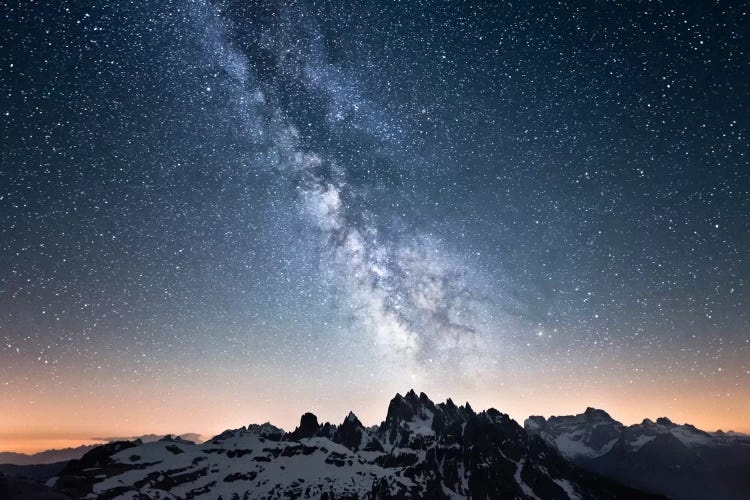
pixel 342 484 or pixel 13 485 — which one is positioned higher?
pixel 13 485

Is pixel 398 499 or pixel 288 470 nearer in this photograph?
pixel 398 499

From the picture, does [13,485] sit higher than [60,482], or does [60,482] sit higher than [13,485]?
[13,485]

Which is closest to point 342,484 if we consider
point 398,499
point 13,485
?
point 398,499

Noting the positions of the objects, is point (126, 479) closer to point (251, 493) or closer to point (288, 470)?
point (251, 493)

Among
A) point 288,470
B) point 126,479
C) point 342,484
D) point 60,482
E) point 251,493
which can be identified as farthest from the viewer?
point 288,470

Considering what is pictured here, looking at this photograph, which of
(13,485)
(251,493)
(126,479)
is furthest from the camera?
(251,493)

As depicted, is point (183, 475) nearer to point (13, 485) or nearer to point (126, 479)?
point (126, 479)

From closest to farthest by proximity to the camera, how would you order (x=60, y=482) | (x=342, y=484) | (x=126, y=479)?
(x=60, y=482), (x=126, y=479), (x=342, y=484)

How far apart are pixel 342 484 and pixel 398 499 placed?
84.4 feet

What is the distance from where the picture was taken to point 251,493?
174 meters

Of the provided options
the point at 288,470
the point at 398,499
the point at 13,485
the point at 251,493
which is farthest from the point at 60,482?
the point at 13,485

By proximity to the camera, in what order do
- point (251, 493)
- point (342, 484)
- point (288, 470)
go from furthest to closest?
point (288, 470) → point (342, 484) → point (251, 493)

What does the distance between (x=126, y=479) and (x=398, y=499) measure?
366 feet

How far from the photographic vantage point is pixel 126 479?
534 ft
